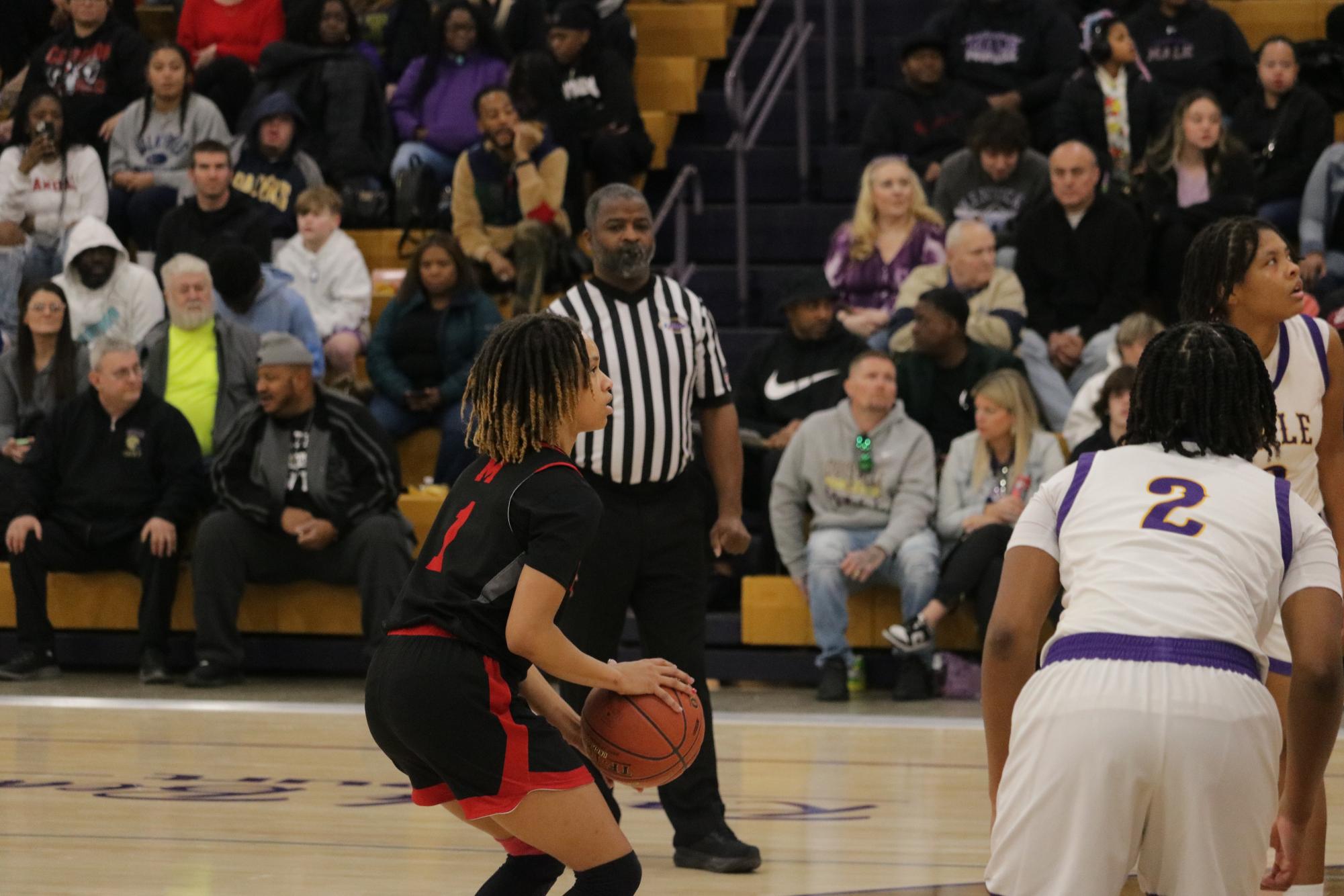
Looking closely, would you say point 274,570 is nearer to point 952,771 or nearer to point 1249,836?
point 952,771

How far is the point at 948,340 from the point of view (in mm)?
8445

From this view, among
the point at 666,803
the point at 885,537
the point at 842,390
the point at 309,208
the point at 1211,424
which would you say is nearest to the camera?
the point at 1211,424

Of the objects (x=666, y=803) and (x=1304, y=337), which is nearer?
(x=1304, y=337)

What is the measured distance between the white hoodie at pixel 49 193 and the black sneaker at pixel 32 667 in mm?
2840

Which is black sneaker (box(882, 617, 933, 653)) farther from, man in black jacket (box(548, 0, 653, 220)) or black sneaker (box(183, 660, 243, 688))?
man in black jacket (box(548, 0, 653, 220))

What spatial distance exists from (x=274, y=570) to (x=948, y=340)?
3.11 m

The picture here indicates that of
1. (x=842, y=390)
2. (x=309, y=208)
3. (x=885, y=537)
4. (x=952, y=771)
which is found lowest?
(x=952, y=771)

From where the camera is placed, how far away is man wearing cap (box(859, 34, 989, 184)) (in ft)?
33.9

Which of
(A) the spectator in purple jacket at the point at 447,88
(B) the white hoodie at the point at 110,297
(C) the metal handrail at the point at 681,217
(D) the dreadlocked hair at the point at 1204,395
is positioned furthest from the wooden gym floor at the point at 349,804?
(A) the spectator in purple jacket at the point at 447,88

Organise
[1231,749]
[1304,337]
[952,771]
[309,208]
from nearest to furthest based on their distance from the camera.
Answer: [1231,749]
[1304,337]
[952,771]
[309,208]

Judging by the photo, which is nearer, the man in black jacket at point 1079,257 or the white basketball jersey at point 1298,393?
the white basketball jersey at point 1298,393

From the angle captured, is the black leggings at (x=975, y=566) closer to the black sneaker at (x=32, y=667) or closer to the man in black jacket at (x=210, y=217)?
the black sneaker at (x=32, y=667)

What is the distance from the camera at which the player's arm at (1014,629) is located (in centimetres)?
295

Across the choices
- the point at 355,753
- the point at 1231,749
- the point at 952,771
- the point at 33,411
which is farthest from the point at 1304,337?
the point at 33,411
